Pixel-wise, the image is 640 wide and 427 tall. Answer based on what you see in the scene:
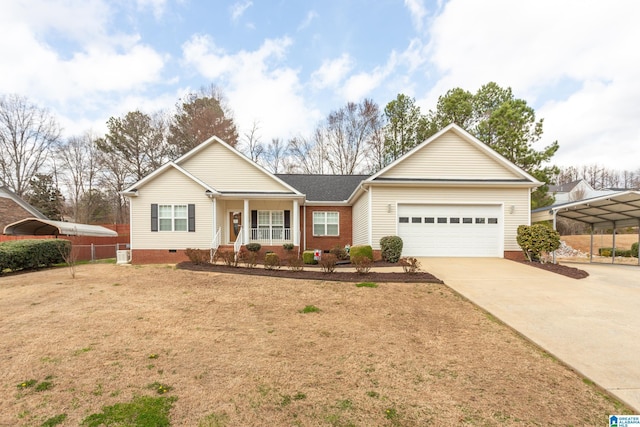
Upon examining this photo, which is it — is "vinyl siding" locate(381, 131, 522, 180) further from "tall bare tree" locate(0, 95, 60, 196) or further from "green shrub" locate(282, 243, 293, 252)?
"tall bare tree" locate(0, 95, 60, 196)

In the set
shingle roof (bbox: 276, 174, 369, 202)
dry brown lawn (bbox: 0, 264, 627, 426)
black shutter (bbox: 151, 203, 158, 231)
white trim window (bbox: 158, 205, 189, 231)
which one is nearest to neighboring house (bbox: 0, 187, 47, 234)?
black shutter (bbox: 151, 203, 158, 231)

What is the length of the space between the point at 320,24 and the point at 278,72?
18.2 ft

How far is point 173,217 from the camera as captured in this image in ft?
46.9

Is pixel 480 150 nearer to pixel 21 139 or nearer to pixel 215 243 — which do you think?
pixel 215 243

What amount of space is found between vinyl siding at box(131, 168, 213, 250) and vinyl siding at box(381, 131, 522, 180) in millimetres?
9186

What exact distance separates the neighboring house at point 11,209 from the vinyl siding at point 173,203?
16677 mm

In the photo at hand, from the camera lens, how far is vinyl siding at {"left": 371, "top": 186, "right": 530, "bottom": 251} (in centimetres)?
1347

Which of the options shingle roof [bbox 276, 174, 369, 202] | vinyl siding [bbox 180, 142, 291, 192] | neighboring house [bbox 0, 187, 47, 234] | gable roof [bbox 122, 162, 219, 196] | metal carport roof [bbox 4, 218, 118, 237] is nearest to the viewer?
gable roof [bbox 122, 162, 219, 196]

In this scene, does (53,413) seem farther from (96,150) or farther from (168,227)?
(96,150)

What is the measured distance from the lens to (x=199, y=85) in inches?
1222

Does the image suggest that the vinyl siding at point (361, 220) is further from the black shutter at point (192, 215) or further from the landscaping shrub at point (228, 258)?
the black shutter at point (192, 215)

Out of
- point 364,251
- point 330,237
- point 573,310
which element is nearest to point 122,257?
point 330,237

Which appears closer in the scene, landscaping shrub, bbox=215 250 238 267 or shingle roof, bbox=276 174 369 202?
landscaping shrub, bbox=215 250 238 267

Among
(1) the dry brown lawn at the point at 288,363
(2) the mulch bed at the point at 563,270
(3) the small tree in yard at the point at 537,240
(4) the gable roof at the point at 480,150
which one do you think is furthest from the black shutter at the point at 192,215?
(3) the small tree in yard at the point at 537,240
